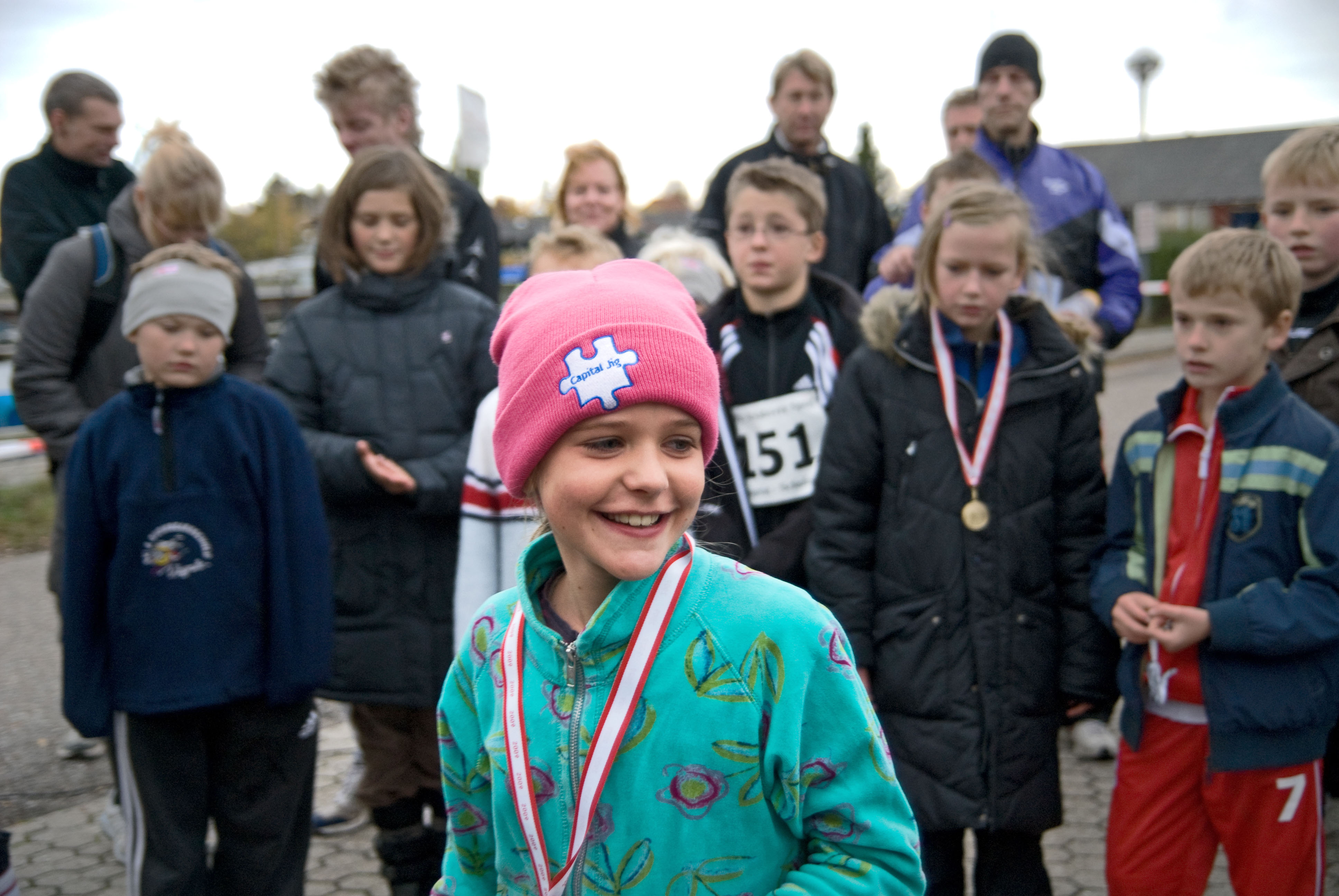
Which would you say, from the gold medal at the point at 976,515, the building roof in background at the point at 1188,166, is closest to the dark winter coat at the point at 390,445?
the gold medal at the point at 976,515

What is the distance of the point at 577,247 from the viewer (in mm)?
3938

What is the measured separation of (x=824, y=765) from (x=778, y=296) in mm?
2248


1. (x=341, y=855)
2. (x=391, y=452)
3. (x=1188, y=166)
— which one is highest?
(x=1188, y=166)

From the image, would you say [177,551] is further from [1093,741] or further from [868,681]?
[1093,741]

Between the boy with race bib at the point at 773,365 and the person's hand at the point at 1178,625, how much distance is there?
3.16 feet

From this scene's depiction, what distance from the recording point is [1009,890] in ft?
9.75

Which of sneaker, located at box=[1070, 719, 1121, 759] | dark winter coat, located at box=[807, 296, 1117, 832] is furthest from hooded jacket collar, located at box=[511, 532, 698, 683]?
sneaker, located at box=[1070, 719, 1121, 759]

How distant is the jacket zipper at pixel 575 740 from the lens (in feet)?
4.79

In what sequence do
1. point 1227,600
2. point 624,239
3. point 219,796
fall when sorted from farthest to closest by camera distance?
point 624,239 → point 219,796 → point 1227,600

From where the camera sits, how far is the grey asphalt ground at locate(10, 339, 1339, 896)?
3.70 metres

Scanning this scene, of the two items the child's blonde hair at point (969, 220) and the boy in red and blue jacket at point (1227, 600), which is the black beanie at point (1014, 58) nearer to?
the child's blonde hair at point (969, 220)

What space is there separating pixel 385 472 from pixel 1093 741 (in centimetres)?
317

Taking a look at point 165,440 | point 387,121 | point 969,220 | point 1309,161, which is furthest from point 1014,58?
point 165,440

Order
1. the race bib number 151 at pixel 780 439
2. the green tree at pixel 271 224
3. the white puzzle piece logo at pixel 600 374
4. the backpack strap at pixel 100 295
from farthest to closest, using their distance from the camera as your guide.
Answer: the green tree at pixel 271 224, the backpack strap at pixel 100 295, the race bib number 151 at pixel 780 439, the white puzzle piece logo at pixel 600 374
